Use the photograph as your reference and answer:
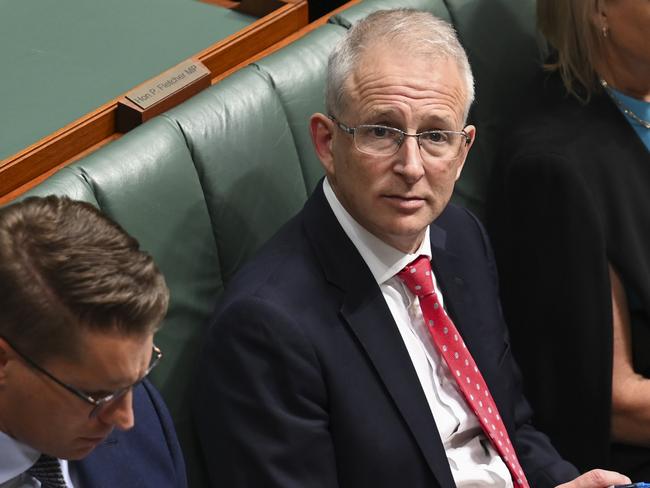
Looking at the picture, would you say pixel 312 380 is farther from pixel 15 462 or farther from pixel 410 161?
pixel 15 462

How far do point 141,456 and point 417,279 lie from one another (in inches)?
19.4

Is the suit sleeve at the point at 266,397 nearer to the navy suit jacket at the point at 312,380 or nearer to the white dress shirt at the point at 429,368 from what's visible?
the navy suit jacket at the point at 312,380

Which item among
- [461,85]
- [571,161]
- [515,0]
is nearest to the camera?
[461,85]

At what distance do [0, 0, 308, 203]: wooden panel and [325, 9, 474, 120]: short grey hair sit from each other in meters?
0.31

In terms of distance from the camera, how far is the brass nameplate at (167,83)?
190 cm

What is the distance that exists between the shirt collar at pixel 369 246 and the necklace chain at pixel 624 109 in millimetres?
587

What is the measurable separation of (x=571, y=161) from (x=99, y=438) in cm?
101

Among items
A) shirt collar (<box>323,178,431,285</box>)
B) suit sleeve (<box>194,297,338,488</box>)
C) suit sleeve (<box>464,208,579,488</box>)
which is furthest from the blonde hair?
suit sleeve (<box>194,297,338,488</box>)

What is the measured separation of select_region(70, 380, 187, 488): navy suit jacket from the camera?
151cm

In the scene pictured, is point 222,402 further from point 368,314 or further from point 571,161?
point 571,161

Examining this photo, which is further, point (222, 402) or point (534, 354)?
point (534, 354)

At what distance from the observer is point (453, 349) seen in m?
1.85

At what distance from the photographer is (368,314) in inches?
69.9

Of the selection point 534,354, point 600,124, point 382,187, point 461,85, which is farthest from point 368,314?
point 600,124
